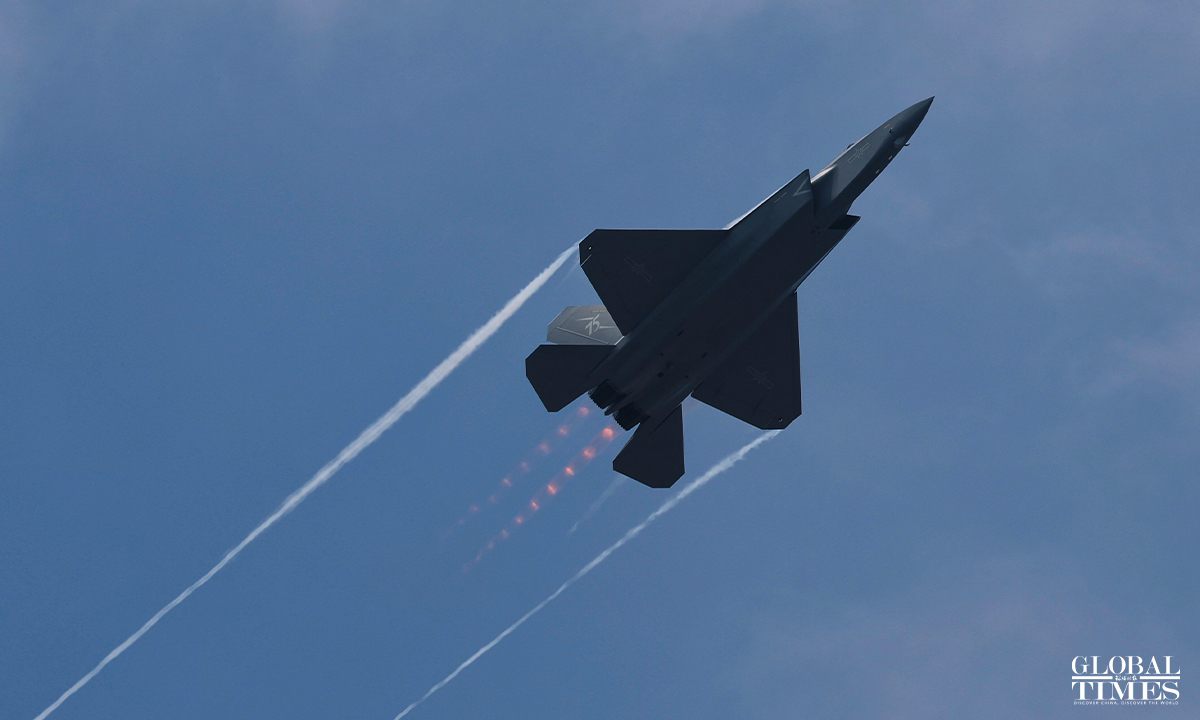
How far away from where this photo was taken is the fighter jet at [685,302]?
36375 mm

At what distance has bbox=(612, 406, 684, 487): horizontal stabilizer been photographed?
4250 cm

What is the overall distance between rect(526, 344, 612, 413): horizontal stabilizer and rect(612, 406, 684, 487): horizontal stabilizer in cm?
410

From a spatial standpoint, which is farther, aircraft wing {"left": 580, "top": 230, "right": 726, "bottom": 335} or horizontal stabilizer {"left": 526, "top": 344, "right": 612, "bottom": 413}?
horizontal stabilizer {"left": 526, "top": 344, "right": 612, "bottom": 413}

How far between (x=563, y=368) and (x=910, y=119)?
1550cm

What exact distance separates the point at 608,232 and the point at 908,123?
1139 centimetres

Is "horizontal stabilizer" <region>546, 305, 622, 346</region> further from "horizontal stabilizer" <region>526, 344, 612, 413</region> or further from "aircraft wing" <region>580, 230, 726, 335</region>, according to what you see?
"aircraft wing" <region>580, 230, 726, 335</region>

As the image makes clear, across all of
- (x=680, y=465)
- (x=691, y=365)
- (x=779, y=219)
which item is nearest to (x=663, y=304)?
(x=691, y=365)

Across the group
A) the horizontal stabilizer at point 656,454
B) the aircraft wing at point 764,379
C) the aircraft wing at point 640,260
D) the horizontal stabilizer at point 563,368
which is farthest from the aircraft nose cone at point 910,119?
the horizontal stabilizer at point 656,454

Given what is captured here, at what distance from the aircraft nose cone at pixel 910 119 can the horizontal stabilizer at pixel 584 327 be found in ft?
41.4

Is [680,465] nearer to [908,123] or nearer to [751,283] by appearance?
[751,283]

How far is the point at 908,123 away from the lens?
118 ft

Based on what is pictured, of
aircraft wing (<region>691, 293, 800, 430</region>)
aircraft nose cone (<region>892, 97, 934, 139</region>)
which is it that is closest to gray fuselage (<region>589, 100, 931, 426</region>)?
aircraft nose cone (<region>892, 97, 934, 139</region>)

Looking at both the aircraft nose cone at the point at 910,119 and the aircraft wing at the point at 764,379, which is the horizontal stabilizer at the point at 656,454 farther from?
the aircraft nose cone at the point at 910,119

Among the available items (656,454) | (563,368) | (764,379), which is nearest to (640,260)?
(563,368)
